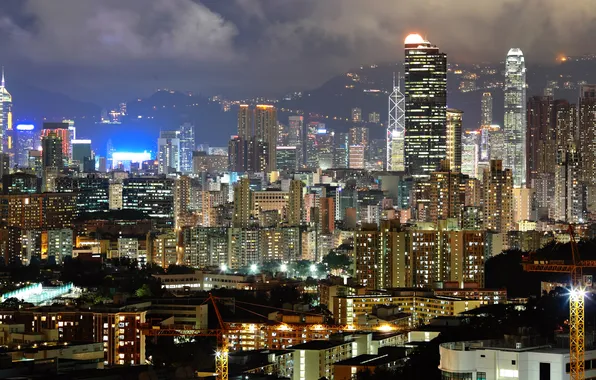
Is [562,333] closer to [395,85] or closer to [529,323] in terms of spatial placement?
[529,323]

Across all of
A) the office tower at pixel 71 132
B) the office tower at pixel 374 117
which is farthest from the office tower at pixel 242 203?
the office tower at pixel 71 132

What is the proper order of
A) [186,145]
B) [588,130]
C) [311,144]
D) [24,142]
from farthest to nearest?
[186,145], [311,144], [24,142], [588,130]

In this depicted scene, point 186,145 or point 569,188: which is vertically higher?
point 186,145

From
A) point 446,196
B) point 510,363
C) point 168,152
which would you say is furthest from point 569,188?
point 510,363

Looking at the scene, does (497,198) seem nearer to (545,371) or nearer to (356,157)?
(356,157)

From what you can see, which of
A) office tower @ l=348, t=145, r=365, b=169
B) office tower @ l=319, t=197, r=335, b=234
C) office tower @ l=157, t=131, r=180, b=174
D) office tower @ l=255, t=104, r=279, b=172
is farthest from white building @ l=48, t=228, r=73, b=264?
office tower @ l=348, t=145, r=365, b=169

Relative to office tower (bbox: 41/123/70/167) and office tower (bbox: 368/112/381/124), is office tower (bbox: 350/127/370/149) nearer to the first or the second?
office tower (bbox: 368/112/381/124)
